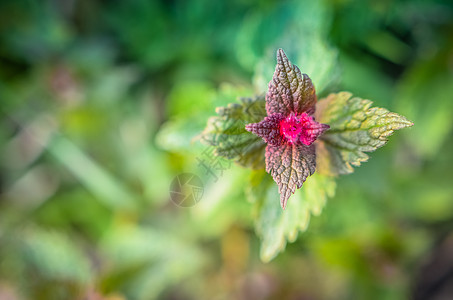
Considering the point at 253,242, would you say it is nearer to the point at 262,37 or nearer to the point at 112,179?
the point at 112,179

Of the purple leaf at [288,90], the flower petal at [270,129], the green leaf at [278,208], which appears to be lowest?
the green leaf at [278,208]

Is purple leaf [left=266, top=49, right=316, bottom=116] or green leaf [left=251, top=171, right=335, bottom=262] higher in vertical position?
purple leaf [left=266, top=49, right=316, bottom=116]

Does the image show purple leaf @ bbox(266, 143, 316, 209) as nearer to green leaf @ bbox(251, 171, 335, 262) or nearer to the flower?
the flower

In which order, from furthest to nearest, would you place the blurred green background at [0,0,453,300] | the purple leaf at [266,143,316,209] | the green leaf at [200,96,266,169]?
the blurred green background at [0,0,453,300] → the green leaf at [200,96,266,169] → the purple leaf at [266,143,316,209]

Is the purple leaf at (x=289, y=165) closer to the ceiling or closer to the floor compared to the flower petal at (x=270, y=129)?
closer to the floor

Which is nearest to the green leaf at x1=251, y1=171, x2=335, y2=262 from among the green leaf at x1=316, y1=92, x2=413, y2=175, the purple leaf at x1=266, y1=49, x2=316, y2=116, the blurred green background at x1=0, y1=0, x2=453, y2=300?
the green leaf at x1=316, y1=92, x2=413, y2=175

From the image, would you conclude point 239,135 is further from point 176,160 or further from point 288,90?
point 176,160

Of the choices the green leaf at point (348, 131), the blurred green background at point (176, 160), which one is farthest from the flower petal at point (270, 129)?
the blurred green background at point (176, 160)

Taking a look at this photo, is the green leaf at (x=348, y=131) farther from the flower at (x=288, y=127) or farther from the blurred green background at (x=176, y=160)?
the blurred green background at (x=176, y=160)
